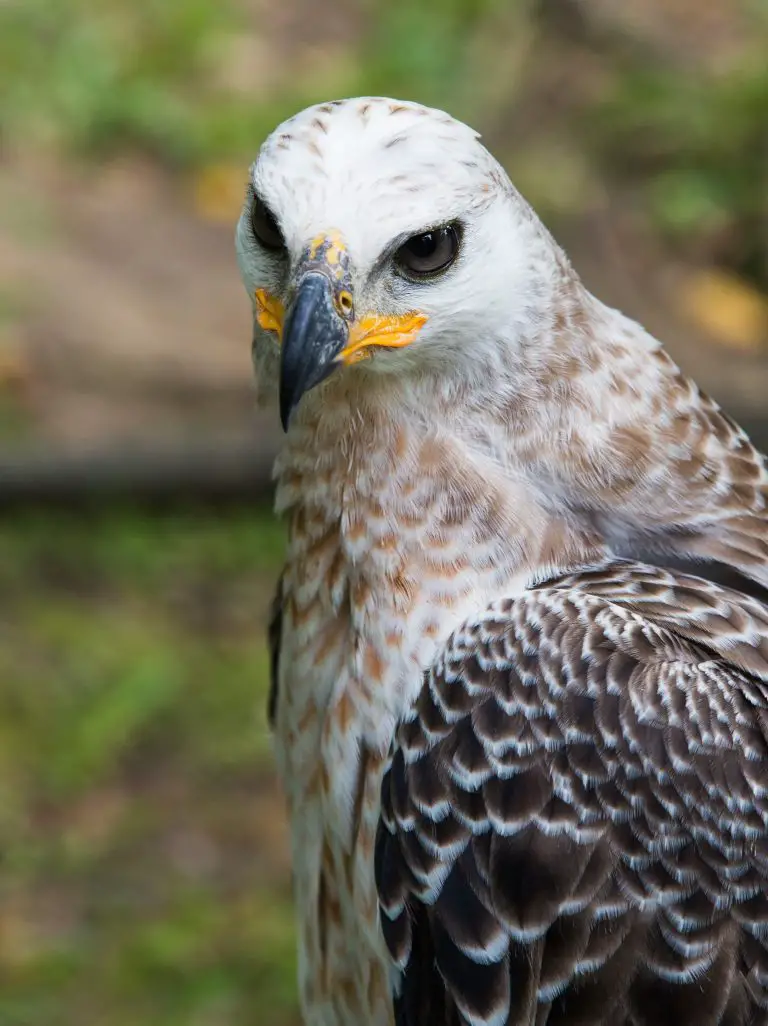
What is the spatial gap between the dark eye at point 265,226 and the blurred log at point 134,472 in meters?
3.17

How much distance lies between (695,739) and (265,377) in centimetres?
104

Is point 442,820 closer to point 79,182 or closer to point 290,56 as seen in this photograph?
point 79,182

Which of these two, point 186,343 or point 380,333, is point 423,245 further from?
point 186,343

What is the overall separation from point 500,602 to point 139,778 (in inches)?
108

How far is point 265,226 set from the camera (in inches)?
106

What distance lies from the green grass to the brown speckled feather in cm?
211

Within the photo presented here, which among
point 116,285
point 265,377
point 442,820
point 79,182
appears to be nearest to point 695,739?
point 442,820

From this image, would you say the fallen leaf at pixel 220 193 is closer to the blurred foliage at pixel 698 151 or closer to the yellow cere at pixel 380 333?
the blurred foliage at pixel 698 151

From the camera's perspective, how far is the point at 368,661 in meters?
2.89

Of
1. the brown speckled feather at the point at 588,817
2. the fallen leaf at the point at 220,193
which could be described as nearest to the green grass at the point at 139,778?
the fallen leaf at the point at 220,193

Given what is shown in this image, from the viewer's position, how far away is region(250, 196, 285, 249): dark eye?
8.69 ft

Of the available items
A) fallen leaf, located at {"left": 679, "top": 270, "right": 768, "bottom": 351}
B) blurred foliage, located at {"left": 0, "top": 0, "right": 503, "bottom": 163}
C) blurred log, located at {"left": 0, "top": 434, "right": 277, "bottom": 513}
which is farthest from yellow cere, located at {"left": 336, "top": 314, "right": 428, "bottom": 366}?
blurred foliage, located at {"left": 0, "top": 0, "right": 503, "bottom": 163}

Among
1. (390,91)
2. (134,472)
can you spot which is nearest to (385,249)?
(134,472)

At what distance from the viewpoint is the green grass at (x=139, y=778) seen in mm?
4730
